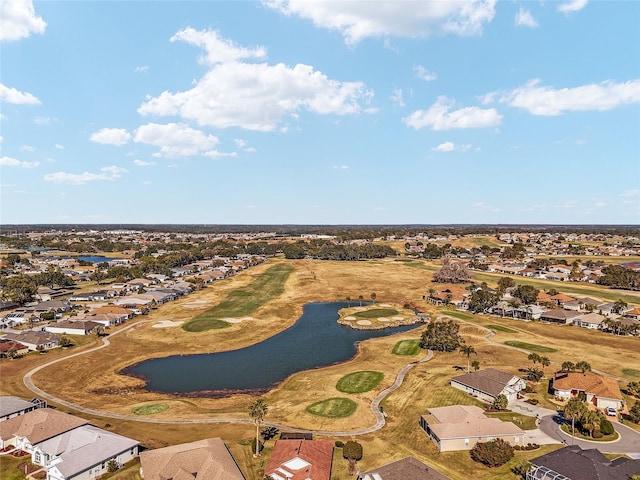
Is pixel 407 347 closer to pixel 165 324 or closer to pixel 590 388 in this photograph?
pixel 590 388

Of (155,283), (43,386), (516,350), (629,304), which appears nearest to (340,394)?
(516,350)

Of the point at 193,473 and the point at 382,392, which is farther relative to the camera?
the point at 382,392

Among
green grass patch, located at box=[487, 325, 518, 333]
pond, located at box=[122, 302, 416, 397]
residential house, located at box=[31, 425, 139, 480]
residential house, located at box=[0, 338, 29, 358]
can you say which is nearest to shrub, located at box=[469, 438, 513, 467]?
pond, located at box=[122, 302, 416, 397]

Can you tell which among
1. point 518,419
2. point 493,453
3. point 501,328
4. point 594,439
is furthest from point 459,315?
point 493,453

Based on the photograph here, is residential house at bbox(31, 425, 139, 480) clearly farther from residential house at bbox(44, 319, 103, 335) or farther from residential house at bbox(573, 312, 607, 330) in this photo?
residential house at bbox(573, 312, 607, 330)

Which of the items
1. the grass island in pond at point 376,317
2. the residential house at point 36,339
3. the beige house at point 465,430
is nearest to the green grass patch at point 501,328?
the grass island in pond at point 376,317

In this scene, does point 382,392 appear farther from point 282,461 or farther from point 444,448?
point 282,461
